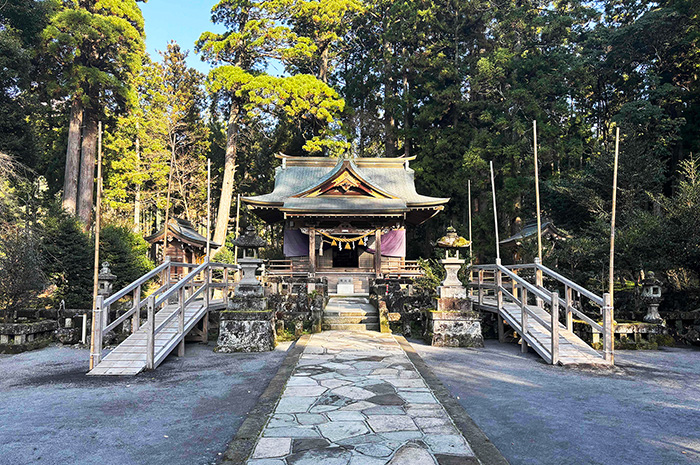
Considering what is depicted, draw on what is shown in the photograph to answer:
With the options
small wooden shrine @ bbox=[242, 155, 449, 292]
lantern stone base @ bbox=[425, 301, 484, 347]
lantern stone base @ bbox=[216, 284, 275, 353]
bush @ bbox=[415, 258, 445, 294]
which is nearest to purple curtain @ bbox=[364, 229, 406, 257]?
small wooden shrine @ bbox=[242, 155, 449, 292]

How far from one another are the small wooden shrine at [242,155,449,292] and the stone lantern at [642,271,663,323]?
943 centimetres

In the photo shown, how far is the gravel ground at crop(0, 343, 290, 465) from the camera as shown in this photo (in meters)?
3.62

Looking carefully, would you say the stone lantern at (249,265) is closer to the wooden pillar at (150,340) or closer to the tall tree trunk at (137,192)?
the wooden pillar at (150,340)

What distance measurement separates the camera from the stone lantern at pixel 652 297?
8.90m

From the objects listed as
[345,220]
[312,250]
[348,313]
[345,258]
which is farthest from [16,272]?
[345,258]

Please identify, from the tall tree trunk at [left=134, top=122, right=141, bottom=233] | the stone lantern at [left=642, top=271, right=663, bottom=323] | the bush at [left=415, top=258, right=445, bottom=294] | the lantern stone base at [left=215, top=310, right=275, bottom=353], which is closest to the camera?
the lantern stone base at [left=215, top=310, right=275, bottom=353]

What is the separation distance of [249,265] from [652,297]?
28.1 ft

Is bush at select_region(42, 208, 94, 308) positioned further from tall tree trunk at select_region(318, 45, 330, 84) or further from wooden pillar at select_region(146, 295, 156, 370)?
tall tree trunk at select_region(318, 45, 330, 84)

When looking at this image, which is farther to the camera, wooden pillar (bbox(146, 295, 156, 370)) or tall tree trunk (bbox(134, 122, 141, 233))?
tall tree trunk (bbox(134, 122, 141, 233))

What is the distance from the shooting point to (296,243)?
67.7ft

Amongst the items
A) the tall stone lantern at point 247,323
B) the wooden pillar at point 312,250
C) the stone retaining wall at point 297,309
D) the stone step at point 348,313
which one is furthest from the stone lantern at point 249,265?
the wooden pillar at point 312,250

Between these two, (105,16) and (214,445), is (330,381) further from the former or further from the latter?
(105,16)

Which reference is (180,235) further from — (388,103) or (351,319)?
(388,103)

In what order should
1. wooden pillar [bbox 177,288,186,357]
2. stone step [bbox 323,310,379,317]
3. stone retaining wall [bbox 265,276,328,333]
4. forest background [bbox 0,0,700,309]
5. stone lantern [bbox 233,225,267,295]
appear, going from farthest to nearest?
forest background [bbox 0,0,700,309], stone step [bbox 323,310,379,317], stone retaining wall [bbox 265,276,328,333], stone lantern [bbox 233,225,267,295], wooden pillar [bbox 177,288,186,357]
